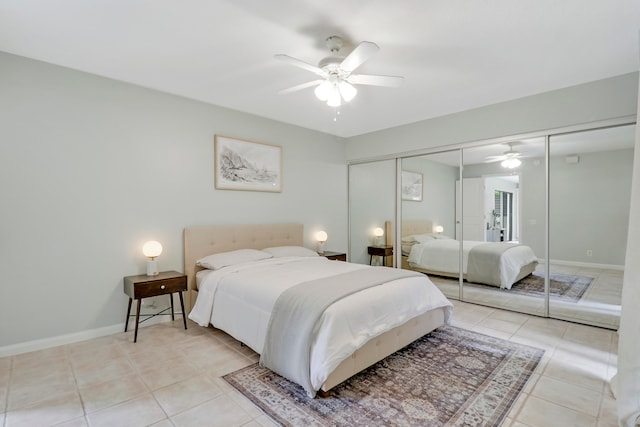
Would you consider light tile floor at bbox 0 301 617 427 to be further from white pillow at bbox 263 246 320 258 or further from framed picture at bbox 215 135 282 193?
framed picture at bbox 215 135 282 193

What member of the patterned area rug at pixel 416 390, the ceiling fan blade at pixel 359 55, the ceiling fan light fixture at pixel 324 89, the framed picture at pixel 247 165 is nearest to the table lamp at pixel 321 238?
the framed picture at pixel 247 165

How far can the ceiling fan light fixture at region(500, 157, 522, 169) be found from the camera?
3840 mm

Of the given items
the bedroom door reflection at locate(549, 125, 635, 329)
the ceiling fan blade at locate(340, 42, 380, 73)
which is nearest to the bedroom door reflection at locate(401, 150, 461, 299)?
the bedroom door reflection at locate(549, 125, 635, 329)

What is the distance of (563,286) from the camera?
3615 millimetres

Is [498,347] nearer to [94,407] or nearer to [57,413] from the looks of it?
[94,407]

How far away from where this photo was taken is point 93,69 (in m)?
2.95

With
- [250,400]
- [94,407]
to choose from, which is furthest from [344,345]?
[94,407]

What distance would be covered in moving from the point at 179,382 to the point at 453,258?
361 centimetres

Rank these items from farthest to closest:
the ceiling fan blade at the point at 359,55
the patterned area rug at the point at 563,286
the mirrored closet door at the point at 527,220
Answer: the patterned area rug at the point at 563,286 < the mirrored closet door at the point at 527,220 < the ceiling fan blade at the point at 359,55

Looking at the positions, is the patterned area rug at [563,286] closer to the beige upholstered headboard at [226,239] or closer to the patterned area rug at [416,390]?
the patterned area rug at [416,390]

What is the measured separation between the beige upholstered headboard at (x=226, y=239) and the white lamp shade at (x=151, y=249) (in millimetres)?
375

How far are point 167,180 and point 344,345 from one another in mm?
2671

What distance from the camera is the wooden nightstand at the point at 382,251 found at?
16.5 ft

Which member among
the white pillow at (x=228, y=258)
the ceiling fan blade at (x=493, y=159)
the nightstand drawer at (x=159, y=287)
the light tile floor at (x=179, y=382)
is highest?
the ceiling fan blade at (x=493, y=159)
